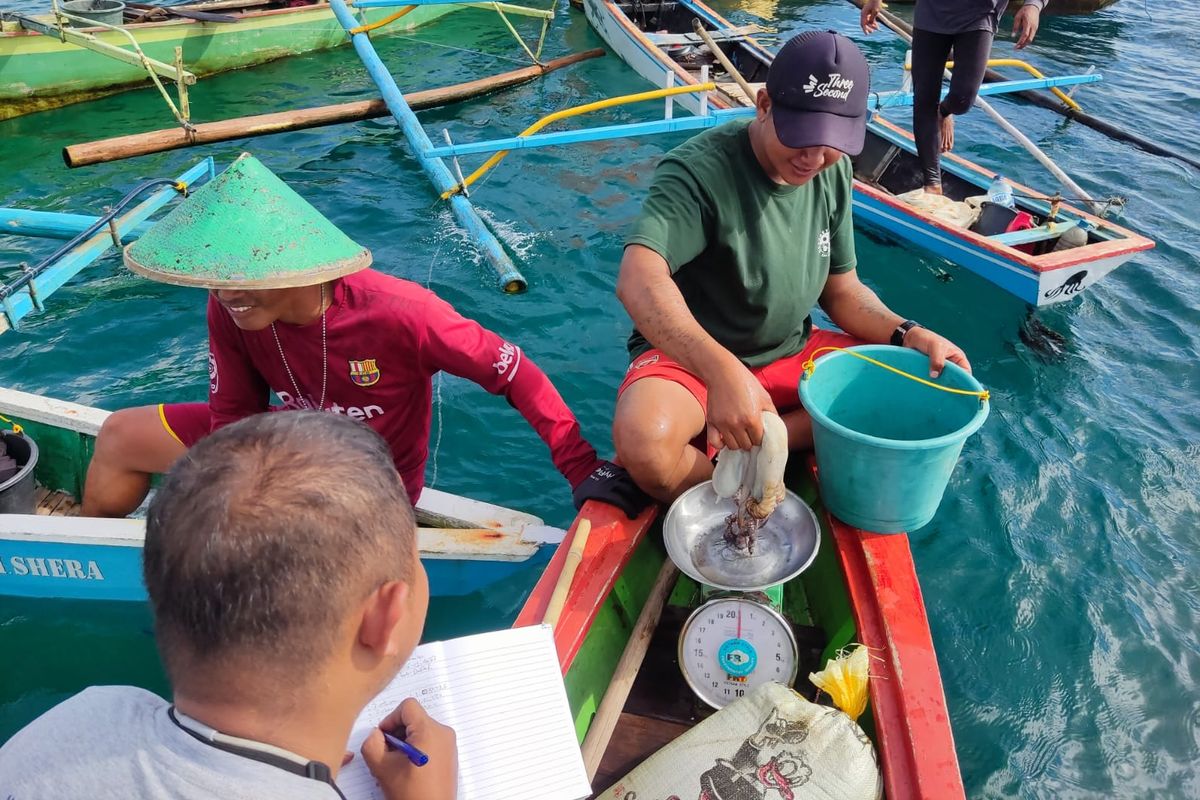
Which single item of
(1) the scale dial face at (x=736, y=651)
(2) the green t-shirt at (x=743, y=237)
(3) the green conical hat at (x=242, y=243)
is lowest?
(1) the scale dial face at (x=736, y=651)

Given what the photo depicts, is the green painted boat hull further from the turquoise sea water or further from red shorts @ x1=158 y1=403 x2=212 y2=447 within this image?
red shorts @ x1=158 y1=403 x2=212 y2=447

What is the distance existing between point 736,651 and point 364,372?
4.51 feet

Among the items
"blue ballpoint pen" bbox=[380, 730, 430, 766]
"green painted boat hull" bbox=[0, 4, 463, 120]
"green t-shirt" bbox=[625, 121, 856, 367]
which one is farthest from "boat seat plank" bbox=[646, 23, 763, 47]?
"blue ballpoint pen" bbox=[380, 730, 430, 766]

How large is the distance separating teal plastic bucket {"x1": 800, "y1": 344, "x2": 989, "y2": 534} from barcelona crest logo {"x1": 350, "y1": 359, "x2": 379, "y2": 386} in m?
1.31

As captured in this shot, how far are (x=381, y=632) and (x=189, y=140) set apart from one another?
6.33 m

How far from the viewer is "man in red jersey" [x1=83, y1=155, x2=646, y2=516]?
2158 mm

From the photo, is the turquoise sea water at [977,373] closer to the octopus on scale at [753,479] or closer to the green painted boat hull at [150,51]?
the green painted boat hull at [150,51]

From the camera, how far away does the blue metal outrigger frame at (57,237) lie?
3959mm

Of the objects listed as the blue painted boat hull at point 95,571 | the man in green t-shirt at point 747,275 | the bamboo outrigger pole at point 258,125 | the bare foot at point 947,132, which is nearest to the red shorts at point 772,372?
the man in green t-shirt at point 747,275

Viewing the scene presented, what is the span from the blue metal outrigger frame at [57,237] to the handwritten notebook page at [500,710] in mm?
3202

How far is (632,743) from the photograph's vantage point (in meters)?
2.24

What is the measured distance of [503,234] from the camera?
20.4ft

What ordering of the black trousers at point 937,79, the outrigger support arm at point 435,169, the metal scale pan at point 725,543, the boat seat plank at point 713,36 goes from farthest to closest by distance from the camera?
the boat seat plank at point 713,36 < the outrigger support arm at point 435,169 < the black trousers at point 937,79 < the metal scale pan at point 725,543

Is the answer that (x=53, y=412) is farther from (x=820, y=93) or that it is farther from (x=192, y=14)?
(x=192, y=14)
